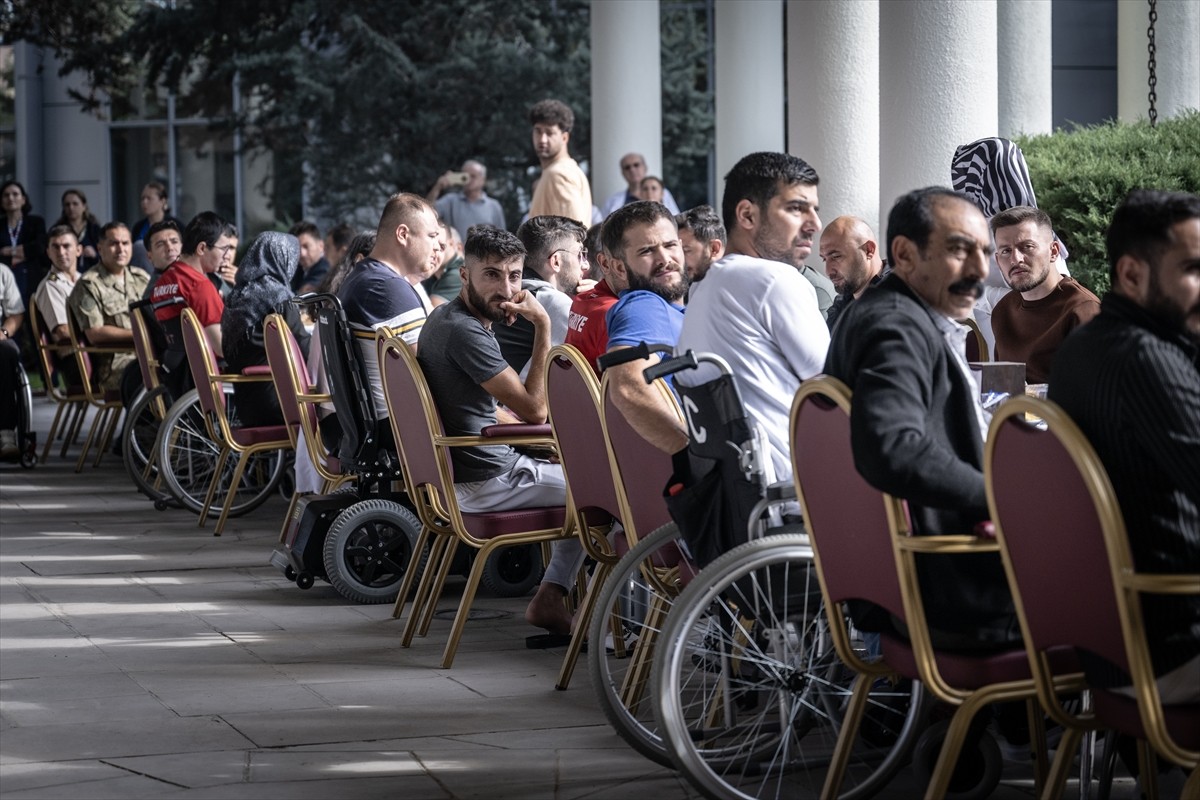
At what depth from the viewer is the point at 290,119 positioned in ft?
76.0

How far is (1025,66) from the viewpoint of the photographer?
11805 millimetres

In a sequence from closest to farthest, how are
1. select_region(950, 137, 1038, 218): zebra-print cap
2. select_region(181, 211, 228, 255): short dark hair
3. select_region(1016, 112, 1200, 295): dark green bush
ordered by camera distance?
select_region(950, 137, 1038, 218): zebra-print cap < select_region(1016, 112, 1200, 295): dark green bush < select_region(181, 211, 228, 255): short dark hair

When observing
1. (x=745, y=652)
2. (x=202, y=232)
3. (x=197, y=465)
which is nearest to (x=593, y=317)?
(x=745, y=652)

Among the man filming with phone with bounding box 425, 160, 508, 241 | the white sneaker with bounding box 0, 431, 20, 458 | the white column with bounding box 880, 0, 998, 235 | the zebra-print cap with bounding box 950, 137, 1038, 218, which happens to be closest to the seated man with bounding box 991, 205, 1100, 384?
the zebra-print cap with bounding box 950, 137, 1038, 218

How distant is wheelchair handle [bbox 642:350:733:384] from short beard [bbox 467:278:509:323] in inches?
79.9

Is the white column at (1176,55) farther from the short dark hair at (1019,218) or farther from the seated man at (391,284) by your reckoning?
the seated man at (391,284)

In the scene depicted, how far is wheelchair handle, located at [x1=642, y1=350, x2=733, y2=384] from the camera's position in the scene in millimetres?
4102

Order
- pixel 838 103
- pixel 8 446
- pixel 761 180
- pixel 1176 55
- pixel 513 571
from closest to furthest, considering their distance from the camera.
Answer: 1. pixel 761 180
2. pixel 513 571
3. pixel 838 103
4. pixel 8 446
5. pixel 1176 55

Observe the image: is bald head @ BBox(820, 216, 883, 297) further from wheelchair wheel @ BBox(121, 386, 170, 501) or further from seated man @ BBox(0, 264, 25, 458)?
seated man @ BBox(0, 264, 25, 458)

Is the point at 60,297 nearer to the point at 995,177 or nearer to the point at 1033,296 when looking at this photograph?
the point at 995,177

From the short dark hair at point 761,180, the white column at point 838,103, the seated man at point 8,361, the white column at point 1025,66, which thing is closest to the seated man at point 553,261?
the short dark hair at point 761,180

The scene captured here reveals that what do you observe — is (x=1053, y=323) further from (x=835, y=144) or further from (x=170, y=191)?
(x=170, y=191)

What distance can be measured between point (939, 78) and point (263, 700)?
498cm

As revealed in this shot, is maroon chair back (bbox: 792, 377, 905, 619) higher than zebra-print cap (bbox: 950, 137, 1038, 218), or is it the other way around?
zebra-print cap (bbox: 950, 137, 1038, 218)
